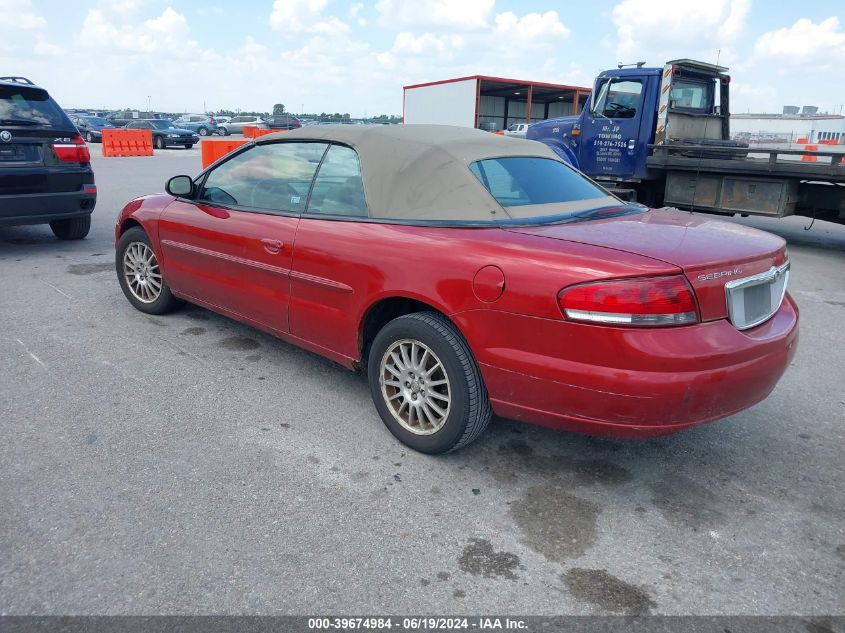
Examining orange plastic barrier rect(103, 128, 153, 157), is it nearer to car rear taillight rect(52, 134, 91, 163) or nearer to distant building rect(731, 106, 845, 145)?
car rear taillight rect(52, 134, 91, 163)

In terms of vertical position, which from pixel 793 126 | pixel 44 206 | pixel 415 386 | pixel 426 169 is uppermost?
pixel 793 126

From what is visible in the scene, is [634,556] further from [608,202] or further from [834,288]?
[834,288]

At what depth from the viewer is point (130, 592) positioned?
2211 mm

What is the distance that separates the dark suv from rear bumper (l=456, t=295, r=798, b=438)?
6.02m

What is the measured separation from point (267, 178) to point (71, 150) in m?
4.45

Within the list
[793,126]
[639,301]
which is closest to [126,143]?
[639,301]

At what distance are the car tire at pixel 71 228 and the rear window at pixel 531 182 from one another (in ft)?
21.1

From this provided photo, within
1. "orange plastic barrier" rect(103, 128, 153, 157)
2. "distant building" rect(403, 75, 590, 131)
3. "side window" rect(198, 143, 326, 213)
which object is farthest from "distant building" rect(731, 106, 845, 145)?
"side window" rect(198, 143, 326, 213)

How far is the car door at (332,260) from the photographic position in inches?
131

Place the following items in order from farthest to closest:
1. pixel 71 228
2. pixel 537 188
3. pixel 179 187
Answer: pixel 71 228, pixel 179 187, pixel 537 188

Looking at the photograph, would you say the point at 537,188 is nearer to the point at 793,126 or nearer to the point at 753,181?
the point at 753,181

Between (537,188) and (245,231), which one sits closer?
(537,188)

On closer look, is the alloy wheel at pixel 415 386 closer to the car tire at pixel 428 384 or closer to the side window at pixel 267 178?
the car tire at pixel 428 384

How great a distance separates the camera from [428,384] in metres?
3.08
